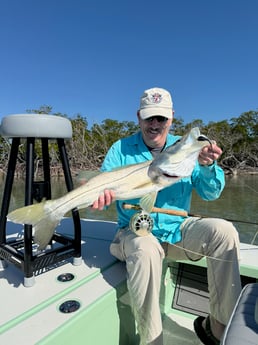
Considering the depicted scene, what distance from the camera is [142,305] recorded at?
2.09 meters

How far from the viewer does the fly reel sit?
237 centimetres

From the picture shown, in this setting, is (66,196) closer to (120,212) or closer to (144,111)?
(120,212)

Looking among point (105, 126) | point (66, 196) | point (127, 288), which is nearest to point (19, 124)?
point (66, 196)

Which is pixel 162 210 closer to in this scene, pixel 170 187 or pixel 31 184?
pixel 170 187

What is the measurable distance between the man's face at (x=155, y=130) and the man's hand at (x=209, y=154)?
55cm

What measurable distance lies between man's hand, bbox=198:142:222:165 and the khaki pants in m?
0.49

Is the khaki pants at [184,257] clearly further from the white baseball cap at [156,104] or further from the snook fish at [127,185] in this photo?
the white baseball cap at [156,104]

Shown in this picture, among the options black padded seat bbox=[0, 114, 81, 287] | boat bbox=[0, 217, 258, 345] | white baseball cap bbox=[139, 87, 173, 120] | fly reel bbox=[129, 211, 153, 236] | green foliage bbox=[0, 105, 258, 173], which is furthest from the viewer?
green foliage bbox=[0, 105, 258, 173]

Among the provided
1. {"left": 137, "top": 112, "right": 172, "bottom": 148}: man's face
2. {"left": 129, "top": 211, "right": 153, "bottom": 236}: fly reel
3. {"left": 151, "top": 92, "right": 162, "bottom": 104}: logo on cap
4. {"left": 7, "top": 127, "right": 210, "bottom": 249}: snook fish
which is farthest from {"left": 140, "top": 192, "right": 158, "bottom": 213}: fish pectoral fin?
{"left": 151, "top": 92, "right": 162, "bottom": 104}: logo on cap

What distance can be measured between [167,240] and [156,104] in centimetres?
121

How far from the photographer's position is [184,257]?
2695 millimetres

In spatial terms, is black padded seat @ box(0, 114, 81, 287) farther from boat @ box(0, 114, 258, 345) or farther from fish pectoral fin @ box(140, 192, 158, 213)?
fish pectoral fin @ box(140, 192, 158, 213)

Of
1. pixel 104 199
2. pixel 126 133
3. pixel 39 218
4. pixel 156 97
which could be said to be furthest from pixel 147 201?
pixel 126 133

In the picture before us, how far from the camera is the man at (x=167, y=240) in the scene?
2102mm
